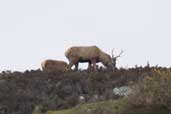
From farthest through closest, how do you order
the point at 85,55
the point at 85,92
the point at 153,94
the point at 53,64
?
1. the point at 85,55
2. the point at 53,64
3. the point at 85,92
4. the point at 153,94

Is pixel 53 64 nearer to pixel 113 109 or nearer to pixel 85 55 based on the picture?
pixel 85 55

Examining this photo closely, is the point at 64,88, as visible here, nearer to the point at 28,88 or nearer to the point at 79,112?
the point at 28,88

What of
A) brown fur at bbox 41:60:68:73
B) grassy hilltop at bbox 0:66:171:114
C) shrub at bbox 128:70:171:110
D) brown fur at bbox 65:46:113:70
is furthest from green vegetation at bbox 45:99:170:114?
brown fur at bbox 65:46:113:70

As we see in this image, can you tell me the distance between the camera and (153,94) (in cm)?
1482

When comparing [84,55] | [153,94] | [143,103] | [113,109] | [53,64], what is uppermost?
[84,55]

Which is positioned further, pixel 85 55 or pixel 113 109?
pixel 85 55

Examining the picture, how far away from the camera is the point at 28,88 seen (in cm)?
2003

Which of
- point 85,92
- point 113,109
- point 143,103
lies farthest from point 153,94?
point 85,92

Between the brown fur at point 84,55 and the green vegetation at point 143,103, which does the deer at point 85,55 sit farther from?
the green vegetation at point 143,103

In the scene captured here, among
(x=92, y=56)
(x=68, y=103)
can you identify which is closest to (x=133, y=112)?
(x=68, y=103)

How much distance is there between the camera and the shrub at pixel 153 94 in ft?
48.4

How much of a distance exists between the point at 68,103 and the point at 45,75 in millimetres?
4321

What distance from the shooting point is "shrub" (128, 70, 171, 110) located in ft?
48.4

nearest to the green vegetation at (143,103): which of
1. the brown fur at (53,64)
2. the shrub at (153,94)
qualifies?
the shrub at (153,94)
